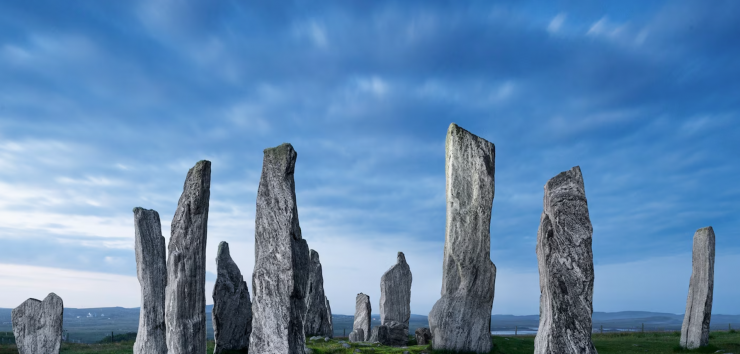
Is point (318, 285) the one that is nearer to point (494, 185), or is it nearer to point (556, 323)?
point (494, 185)

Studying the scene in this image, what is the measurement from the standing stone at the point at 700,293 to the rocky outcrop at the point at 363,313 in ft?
44.6

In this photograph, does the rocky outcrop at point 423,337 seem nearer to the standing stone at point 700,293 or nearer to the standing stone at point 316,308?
the standing stone at point 316,308

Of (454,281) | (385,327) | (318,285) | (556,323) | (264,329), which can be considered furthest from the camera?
(318,285)

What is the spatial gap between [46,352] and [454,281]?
13310mm

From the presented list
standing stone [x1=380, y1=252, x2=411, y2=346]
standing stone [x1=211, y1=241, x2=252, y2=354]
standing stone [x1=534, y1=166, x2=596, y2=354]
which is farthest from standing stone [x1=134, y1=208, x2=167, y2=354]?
standing stone [x1=380, y1=252, x2=411, y2=346]

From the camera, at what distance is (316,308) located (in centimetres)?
2648

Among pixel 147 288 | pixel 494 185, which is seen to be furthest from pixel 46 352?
pixel 494 185

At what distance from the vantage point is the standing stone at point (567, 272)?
12383 mm

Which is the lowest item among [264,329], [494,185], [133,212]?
[264,329]

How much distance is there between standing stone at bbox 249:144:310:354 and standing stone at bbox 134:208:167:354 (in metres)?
3.45

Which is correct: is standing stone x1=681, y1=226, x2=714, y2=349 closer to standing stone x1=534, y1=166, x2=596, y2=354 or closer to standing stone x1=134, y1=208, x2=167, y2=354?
Answer: standing stone x1=534, y1=166, x2=596, y2=354

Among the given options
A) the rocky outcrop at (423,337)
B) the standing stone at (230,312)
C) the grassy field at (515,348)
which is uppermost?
the standing stone at (230,312)

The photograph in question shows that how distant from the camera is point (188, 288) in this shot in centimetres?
1584

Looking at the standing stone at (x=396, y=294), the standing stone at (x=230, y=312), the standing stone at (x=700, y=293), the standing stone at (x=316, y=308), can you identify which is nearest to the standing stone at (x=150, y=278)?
the standing stone at (x=230, y=312)
